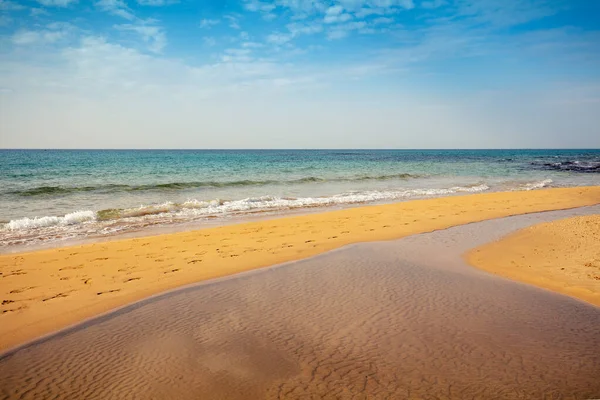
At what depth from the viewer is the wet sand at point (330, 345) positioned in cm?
340

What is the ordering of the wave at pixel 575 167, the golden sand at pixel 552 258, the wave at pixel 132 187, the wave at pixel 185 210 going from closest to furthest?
the golden sand at pixel 552 258
the wave at pixel 185 210
the wave at pixel 132 187
the wave at pixel 575 167

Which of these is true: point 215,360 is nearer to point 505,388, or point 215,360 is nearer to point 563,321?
point 505,388

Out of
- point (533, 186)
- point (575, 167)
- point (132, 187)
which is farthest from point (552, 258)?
point (575, 167)

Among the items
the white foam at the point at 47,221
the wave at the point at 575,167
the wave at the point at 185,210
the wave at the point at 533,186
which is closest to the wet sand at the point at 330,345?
the wave at the point at 185,210

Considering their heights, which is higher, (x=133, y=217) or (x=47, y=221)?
(x=47, y=221)

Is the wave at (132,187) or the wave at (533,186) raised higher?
the wave at (132,187)

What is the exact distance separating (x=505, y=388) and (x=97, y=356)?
14.4 ft

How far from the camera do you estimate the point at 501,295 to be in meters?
5.73

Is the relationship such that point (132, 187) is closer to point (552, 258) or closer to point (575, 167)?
point (552, 258)

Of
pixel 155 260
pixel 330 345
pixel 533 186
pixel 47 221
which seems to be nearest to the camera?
pixel 330 345

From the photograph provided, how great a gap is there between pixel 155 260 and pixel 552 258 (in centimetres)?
905

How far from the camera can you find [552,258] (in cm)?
785

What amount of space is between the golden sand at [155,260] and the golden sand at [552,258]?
2439mm

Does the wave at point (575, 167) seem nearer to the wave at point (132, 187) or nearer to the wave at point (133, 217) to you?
the wave at point (132, 187)
